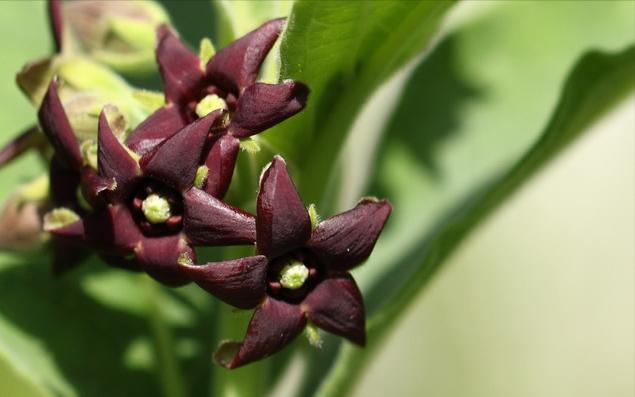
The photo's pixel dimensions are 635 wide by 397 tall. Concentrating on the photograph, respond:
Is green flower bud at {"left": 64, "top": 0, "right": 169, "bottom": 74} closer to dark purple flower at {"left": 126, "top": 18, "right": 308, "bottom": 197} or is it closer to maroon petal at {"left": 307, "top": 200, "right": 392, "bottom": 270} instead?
dark purple flower at {"left": 126, "top": 18, "right": 308, "bottom": 197}

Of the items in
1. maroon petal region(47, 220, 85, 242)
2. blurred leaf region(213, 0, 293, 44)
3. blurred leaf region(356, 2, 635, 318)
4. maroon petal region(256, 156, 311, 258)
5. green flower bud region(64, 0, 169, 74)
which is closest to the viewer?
maroon petal region(256, 156, 311, 258)

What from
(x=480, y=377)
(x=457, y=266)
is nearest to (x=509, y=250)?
(x=457, y=266)

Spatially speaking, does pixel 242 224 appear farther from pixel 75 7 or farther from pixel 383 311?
pixel 75 7

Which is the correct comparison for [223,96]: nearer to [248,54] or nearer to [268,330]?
[248,54]

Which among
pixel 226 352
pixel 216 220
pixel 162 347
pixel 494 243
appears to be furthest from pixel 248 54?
pixel 494 243

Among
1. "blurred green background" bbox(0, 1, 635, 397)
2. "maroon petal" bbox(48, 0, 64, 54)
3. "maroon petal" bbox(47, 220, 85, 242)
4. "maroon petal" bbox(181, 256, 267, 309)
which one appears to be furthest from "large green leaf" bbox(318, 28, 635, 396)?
"maroon petal" bbox(48, 0, 64, 54)

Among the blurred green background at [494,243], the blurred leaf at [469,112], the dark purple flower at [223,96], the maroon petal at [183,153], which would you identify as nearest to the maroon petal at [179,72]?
the dark purple flower at [223,96]

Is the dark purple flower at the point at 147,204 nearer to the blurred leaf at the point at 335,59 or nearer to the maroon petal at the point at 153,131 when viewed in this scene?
the maroon petal at the point at 153,131
